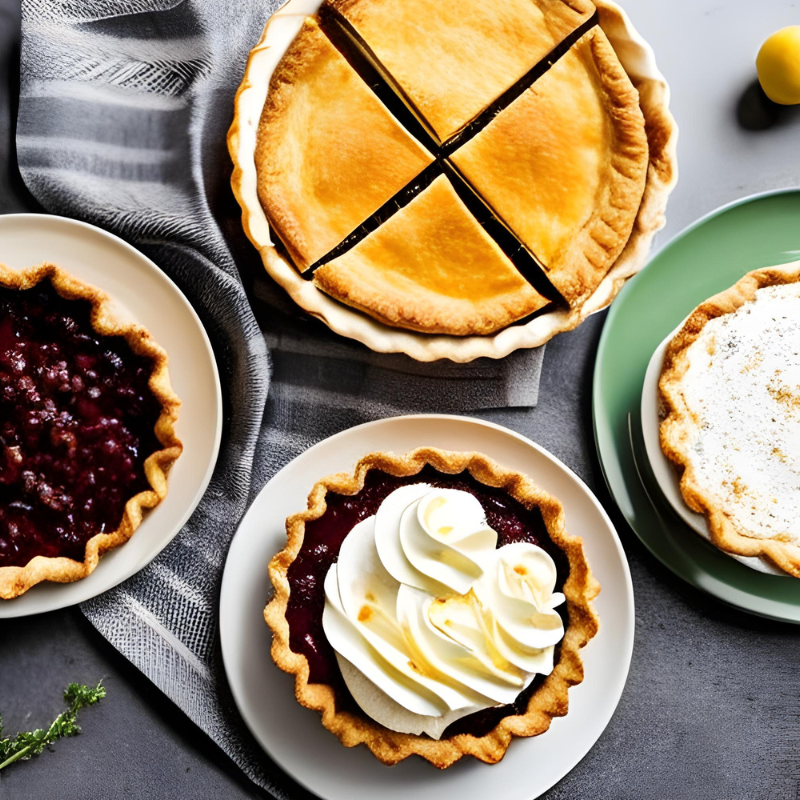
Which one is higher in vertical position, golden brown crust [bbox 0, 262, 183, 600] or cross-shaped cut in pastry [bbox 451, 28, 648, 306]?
cross-shaped cut in pastry [bbox 451, 28, 648, 306]

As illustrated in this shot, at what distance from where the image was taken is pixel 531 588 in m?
1.97

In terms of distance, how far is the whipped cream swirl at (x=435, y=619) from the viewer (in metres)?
1.91

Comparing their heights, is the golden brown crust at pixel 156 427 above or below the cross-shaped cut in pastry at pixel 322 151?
below

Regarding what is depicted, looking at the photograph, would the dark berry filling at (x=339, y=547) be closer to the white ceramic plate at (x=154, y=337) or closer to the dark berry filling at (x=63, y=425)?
the white ceramic plate at (x=154, y=337)

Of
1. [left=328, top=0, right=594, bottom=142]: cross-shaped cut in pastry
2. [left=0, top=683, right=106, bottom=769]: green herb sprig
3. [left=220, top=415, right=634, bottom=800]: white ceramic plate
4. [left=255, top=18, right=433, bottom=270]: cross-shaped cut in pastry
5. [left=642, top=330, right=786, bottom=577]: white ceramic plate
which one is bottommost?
[left=0, top=683, right=106, bottom=769]: green herb sprig

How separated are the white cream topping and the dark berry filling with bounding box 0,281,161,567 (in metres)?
1.58

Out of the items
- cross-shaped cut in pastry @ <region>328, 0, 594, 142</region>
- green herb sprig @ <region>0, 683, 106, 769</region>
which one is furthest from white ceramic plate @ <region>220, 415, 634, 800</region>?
cross-shaped cut in pastry @ <region>328, 0, 594, 142</region>

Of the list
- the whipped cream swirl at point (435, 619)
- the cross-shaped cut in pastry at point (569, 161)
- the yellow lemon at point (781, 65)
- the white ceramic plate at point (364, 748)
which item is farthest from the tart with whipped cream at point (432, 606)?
the yellow lemon at point (781, 65)

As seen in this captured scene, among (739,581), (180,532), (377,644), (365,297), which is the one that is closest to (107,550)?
(180,532)

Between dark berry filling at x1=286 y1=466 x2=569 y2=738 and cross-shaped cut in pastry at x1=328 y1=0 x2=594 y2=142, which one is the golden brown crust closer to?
dark berry filling at x1=286 y1=466 x2=569 y2=738

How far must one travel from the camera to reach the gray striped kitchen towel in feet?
7.40

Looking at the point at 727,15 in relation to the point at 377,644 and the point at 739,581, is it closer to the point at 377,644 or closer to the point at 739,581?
the point at 739,581

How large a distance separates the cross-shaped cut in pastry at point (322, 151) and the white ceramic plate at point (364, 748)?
2.05 ft

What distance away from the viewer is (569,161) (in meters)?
2.17
